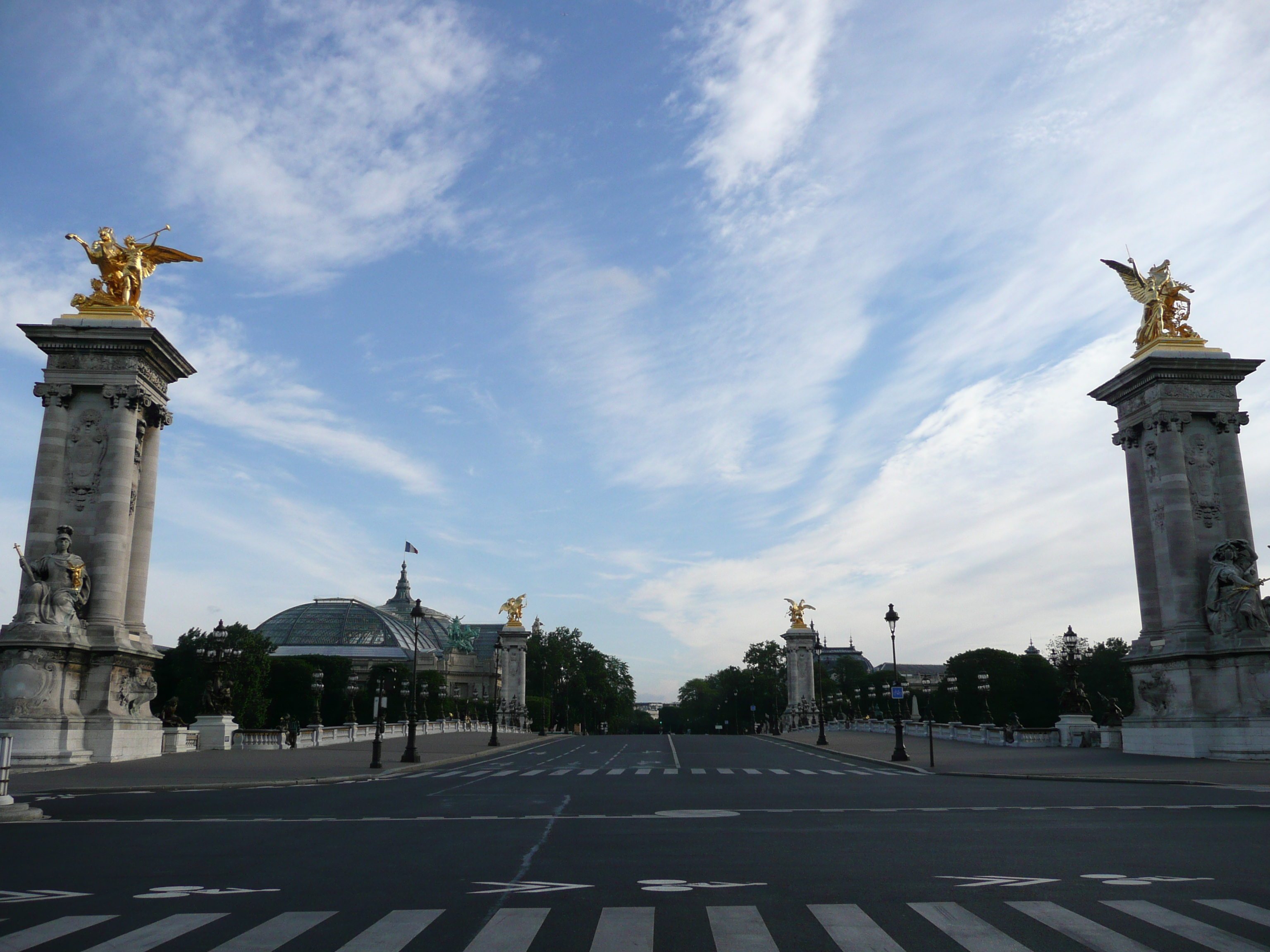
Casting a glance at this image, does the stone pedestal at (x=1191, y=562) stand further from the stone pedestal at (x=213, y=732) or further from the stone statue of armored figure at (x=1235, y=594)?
the stone pedestal at (x=213, y=732)

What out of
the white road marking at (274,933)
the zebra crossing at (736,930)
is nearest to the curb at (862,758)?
the zebra crossing at (736,930)

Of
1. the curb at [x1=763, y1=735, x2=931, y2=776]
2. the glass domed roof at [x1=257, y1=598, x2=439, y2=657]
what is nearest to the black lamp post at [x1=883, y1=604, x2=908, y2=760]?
the curb at [x1=763, y1=735, x2=931, y2=776]

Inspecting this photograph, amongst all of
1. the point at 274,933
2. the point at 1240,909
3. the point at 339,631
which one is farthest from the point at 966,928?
the point at 339,631

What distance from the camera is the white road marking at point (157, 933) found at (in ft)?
23.9

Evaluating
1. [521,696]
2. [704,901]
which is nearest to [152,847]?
[704,901]

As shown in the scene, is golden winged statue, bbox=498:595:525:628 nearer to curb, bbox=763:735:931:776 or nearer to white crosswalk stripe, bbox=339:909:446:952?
curb, bbox=763:735:931:776

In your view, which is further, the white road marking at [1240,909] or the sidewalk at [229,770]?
the sidewalk at [229,770]

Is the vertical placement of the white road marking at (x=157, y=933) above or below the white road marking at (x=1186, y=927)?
below

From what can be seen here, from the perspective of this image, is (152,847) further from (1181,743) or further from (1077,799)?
(1181,743)

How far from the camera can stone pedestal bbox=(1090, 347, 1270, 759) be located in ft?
120

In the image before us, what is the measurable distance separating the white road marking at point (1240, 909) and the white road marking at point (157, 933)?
872cm

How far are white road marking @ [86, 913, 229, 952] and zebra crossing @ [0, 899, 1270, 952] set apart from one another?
15 mm

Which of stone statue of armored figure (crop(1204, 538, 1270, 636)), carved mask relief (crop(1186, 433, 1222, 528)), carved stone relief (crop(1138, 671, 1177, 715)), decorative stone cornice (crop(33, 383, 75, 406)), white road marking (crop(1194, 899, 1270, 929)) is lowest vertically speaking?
white road marking (crop(1194, 899, 1270, 929))

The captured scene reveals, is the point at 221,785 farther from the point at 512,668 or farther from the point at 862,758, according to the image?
the point at 512,668
